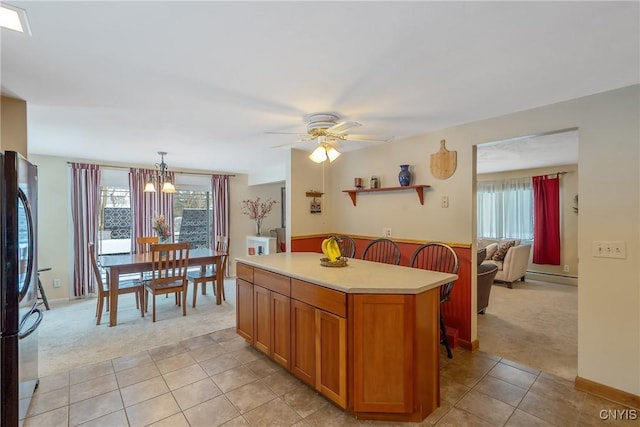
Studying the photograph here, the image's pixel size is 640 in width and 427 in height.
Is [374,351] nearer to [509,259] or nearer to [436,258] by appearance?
[436,258]

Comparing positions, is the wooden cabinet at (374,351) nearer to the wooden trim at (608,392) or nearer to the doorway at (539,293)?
the wooden trim at (608,392)

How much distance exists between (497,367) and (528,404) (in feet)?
1.67

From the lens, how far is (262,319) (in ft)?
8.68

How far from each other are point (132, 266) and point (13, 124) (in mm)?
2002

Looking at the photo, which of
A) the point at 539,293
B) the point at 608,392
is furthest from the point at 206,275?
the point at 539,293

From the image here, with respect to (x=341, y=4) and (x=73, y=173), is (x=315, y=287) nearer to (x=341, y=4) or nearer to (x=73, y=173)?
(x=341, y=4)

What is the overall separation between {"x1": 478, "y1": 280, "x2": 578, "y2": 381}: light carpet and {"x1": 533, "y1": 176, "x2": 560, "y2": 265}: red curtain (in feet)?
2.72

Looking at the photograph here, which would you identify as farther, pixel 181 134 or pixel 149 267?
pixel 149 267

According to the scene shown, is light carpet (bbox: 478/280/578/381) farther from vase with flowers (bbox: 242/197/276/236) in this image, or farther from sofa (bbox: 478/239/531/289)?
vase with flowers (bbox: 242/197/276/236)

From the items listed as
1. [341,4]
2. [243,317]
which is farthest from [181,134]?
[341,4]

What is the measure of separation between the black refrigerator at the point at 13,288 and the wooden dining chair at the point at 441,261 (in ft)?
9.78

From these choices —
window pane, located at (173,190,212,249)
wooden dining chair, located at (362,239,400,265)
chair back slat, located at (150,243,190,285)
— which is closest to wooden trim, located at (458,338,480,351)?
wooden dining chair, located at (362,239,400,265)

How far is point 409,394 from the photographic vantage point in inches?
72.5

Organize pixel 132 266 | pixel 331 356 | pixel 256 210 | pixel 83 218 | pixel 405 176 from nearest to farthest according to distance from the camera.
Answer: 1. pixel 331 356
2. pixel 405 176
3. pixel 132 266
4. pixel 83 218
5. pixel 256 210
